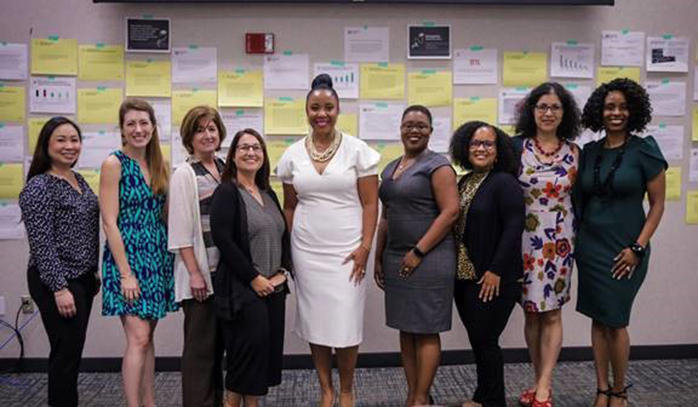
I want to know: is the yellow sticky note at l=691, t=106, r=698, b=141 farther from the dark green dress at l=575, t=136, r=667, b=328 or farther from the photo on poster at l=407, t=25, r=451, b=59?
the photo on poster at l=407, t=25, r=451, b=59

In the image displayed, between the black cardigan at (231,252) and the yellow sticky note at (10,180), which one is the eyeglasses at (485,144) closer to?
the black cardigan at (231,252)

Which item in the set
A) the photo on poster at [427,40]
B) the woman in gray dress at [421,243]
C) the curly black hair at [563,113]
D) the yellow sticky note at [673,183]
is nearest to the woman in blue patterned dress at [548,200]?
the curly black hair at [563,113]

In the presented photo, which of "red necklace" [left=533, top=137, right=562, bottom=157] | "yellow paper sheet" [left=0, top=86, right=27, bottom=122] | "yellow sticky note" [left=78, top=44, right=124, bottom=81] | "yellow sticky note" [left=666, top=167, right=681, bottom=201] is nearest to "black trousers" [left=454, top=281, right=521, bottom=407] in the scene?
"red necklace" [left=533, top=137, right=562, bottom=157]

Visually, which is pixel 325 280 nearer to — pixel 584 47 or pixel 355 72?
pixel 355 72

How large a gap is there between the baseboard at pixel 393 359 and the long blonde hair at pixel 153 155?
130 cm

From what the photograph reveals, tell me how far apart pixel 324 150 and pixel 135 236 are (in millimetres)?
826

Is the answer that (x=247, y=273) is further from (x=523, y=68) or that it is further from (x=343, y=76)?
(x=523, y=68)

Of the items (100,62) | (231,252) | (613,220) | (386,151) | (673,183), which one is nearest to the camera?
(231,252)

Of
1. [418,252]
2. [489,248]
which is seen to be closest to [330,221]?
[418,252]

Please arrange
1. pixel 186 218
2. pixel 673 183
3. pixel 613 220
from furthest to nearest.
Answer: pixel 673 183 < pixel 613 220 < pixel 186 218

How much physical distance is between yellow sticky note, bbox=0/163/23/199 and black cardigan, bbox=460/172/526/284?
240 cm

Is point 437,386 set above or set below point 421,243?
below

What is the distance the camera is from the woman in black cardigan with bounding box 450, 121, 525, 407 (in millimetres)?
2318

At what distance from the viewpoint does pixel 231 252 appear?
6.88 feet
